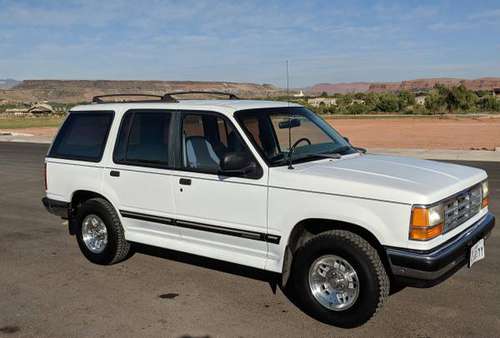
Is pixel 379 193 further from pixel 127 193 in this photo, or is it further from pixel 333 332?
pixel 127 193

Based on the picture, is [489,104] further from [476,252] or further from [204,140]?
[204,140]

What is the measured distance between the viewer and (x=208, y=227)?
5.08m

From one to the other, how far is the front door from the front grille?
4.84ft

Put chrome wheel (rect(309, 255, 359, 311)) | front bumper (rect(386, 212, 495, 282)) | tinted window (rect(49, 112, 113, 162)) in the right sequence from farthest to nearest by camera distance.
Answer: tinted window (rect(49, 112, 113, 162)) < chrome wheel (rect(309, 255, 359, 311)) < front bumper (rect(386, 212, 495, 282))

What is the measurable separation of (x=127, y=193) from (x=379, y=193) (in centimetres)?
279

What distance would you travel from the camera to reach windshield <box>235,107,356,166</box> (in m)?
4.96

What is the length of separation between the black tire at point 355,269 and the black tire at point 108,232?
2.26 metres

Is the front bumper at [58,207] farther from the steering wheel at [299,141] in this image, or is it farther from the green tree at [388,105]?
the green tree at [388,105]

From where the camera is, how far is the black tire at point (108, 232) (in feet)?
19.3

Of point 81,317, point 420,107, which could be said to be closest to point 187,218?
point 81,317

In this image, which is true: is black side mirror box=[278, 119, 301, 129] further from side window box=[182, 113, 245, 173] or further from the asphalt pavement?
the asphalt pavement

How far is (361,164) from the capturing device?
4.89m

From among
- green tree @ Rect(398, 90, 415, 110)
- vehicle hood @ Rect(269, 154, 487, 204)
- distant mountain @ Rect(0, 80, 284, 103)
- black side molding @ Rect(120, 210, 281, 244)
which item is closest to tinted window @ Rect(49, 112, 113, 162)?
black side molding @ Rect(120, 210, 281, 244)

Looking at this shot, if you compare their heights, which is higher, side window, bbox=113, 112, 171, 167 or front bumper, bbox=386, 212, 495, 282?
side window, bbox=113, 112, 171, 167
